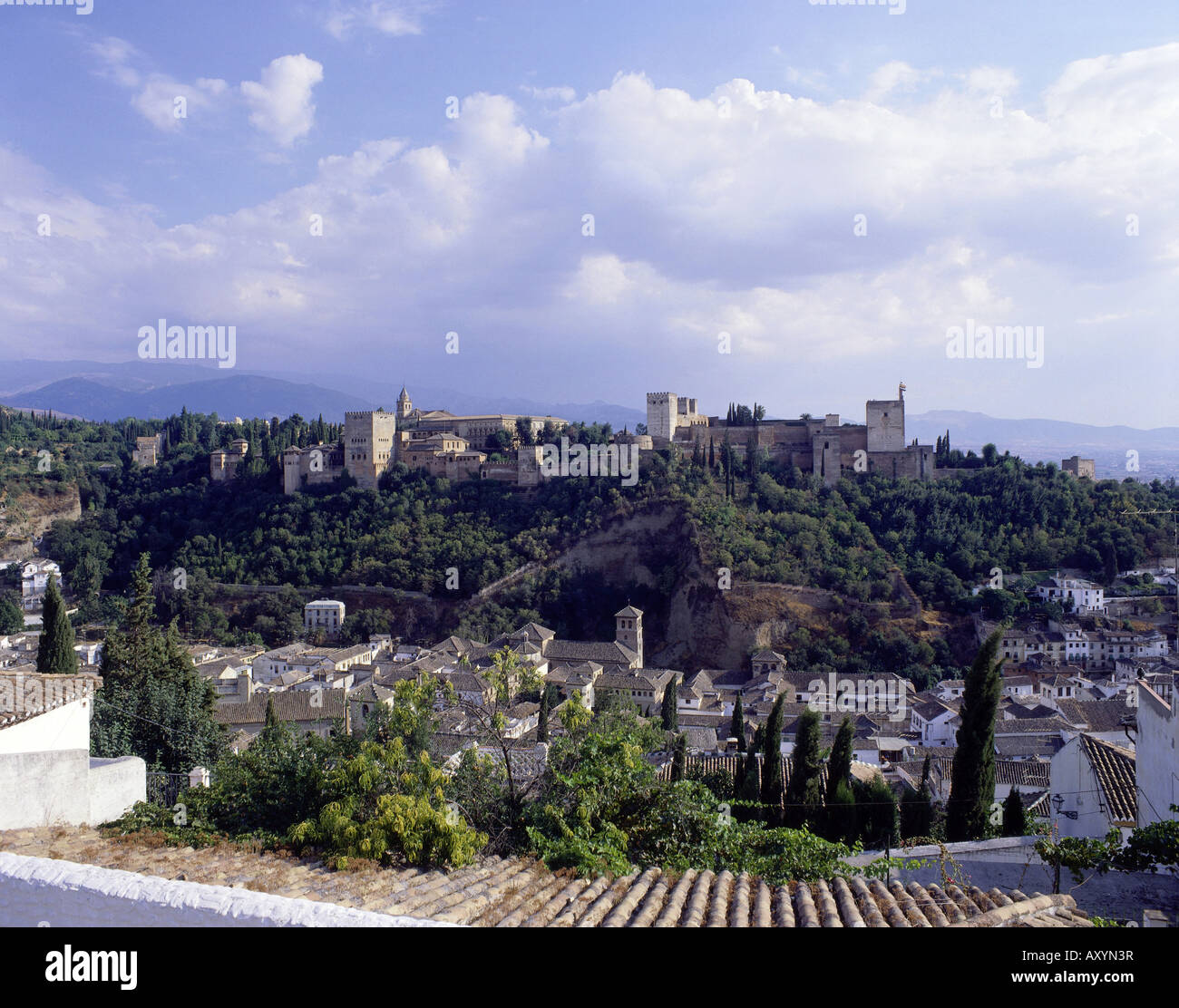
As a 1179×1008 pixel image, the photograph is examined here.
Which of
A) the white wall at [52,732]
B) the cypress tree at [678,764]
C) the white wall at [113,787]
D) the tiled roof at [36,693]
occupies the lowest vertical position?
the cypress tree at [678,764]

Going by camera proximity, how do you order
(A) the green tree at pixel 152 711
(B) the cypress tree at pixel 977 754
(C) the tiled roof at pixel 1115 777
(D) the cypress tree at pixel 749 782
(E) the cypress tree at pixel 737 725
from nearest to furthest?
(C) the tiled roof at pixel 1115 777 → (A) the green tree at pixel 152 711 → (B) the cypress tree at pixel 977 754 → (D) the cypress tree at pixel 749 782 → (E) the cypress tree at pixel 737 725

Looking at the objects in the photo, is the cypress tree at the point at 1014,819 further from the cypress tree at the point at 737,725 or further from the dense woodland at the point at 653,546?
the dense woodland at the point at 653,546

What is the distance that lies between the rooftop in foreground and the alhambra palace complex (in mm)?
43553

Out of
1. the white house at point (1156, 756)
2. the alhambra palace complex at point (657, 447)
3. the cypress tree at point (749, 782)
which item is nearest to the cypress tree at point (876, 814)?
the cypress tree at point (749, 782)

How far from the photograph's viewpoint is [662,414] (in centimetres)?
5256

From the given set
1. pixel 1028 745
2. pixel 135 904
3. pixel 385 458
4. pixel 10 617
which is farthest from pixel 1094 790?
pixel 10 617

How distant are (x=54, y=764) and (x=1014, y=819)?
13.7 meters

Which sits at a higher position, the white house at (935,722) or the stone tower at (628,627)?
the stone tower at (628,627)

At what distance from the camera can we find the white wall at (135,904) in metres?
4.01

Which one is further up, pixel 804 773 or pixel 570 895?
pixel 570 895

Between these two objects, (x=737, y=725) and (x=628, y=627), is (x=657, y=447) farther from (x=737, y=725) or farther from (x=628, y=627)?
(x=737, y=725)

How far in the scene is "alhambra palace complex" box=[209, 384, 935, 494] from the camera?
49.0m

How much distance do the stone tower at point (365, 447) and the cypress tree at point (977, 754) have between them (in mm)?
42361
